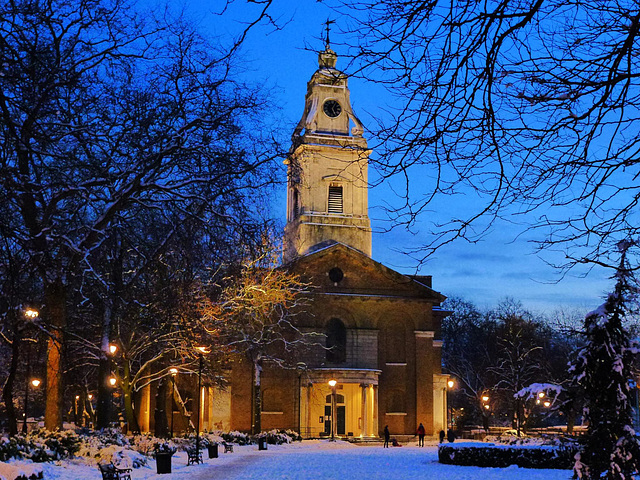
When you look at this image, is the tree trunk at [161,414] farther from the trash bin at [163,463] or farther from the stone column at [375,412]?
the stone column at [375,412]

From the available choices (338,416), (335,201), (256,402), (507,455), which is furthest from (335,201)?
(507,455)

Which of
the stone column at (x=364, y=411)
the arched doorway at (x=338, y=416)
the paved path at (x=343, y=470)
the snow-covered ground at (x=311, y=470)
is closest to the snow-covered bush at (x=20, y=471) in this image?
the snow-covered ground at (x=311, y=470)

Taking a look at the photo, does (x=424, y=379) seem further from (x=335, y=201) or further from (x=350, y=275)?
(x=335, y=201)

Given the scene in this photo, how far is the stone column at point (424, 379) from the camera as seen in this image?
197ft

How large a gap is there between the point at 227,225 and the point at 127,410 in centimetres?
1750

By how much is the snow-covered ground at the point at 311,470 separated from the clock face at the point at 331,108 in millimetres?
35911

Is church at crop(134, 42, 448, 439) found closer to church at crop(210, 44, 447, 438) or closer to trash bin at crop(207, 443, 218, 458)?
church at crop(210, 44, 447, 438)

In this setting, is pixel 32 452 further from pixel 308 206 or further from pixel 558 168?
pixel 308 206

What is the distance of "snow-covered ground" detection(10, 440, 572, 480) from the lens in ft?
76.3

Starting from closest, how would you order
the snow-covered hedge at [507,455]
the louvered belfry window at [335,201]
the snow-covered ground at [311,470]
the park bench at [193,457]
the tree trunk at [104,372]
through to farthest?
the snow-covered ground at [311,470] → the tree trunk at [104,372] → the park bench at [193,457] → the snow-covered hedge at [507,455] → the louvered belfry window at [335,201]

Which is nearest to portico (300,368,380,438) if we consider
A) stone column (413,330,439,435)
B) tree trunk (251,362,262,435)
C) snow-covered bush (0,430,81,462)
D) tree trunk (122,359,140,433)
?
stone column (413,330,439,435)

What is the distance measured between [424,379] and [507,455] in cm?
2916

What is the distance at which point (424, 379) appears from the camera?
6075 centimetres

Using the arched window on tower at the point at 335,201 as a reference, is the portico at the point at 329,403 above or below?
below
